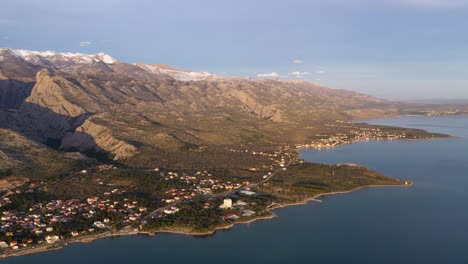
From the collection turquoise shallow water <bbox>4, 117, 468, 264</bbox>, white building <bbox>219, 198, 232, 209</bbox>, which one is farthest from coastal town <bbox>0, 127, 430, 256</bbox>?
turquoise shallow water <bbox>4, 117, 468, 264</bbox>

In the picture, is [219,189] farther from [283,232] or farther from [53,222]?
[53,222]

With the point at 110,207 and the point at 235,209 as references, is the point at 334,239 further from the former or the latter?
the point at 110,207

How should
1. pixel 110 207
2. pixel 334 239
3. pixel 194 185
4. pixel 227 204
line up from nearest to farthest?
pixel 334 239 < pixel 110 207 < pixel 227 204 < pixel 194 185

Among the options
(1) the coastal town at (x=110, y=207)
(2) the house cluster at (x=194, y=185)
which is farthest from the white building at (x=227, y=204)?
(2) the house cluster at (x=194, y=185)

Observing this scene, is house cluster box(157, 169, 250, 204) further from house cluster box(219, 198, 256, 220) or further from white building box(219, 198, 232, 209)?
house cluster box(219, 198, 256, 220)

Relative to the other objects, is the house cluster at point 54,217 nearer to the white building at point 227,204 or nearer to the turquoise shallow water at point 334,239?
the turquoise shallow water at point 334,239

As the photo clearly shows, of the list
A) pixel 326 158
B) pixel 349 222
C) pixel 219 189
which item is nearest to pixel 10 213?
pixel 219 189

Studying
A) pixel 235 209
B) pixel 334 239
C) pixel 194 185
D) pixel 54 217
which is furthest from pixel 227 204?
pixel 54 217
